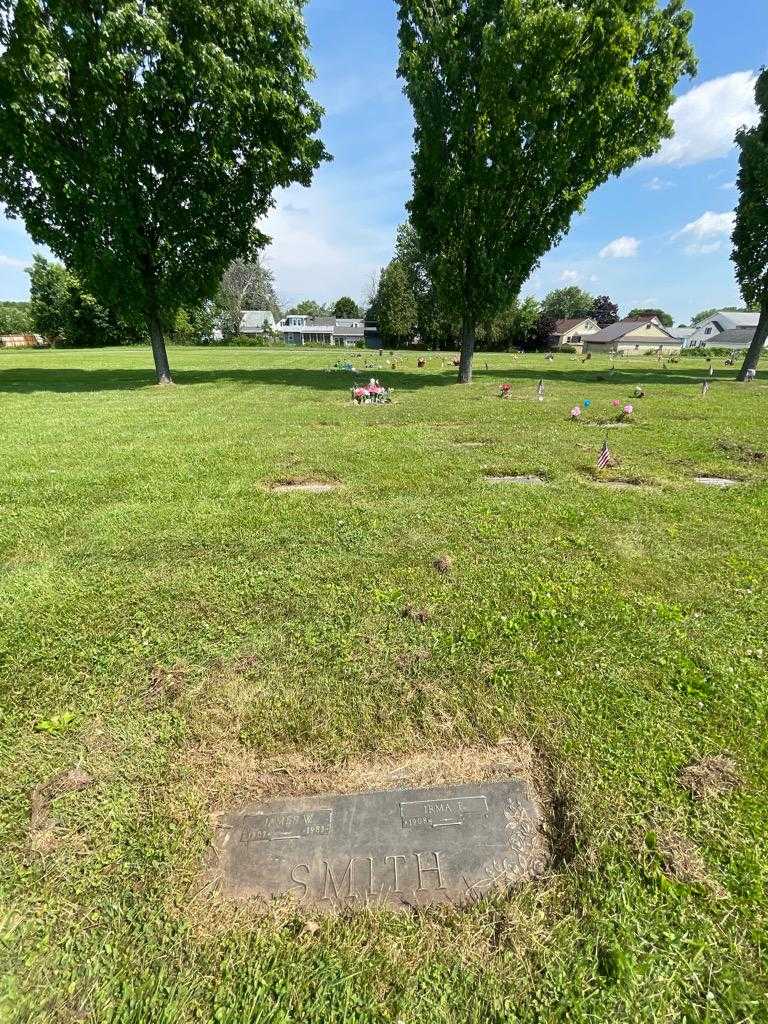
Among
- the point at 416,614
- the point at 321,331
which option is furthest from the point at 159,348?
the point at 321,331

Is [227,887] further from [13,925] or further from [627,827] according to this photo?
[627,827]

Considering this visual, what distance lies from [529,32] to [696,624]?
16123mm

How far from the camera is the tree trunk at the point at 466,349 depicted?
1736 cm

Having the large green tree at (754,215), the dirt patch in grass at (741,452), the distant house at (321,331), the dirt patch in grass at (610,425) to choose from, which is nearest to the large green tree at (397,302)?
the distant house at (321,331)

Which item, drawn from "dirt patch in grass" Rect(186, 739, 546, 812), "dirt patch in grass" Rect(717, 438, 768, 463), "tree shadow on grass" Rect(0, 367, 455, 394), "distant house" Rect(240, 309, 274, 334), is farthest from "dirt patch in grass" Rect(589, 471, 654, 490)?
"distant house" Rect(240, 309, 274, 334)

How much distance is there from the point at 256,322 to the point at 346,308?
22.7 m

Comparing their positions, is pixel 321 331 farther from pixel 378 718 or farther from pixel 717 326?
pixel 378 718

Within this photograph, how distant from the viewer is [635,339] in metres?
67.2

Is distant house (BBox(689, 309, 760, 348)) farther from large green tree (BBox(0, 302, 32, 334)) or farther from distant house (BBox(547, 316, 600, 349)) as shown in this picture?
large green tree (BBox(0, 302, 32, 334))

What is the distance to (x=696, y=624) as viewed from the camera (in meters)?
3.15

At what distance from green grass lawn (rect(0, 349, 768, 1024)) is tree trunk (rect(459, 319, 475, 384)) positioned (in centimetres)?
1309

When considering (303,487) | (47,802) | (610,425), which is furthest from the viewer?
(610,425)

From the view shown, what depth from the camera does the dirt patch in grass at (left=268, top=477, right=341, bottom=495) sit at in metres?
5.60

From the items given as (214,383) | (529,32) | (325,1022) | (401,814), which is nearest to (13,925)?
(325,1022)
